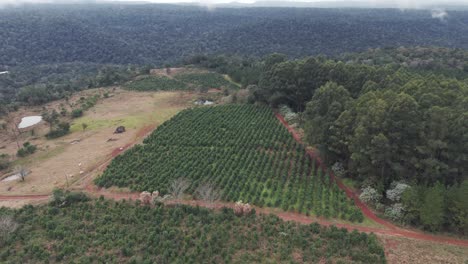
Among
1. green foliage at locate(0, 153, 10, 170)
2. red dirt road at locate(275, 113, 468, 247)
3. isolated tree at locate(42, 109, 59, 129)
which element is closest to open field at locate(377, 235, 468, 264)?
red dirt road at locate(275, 113, 468, 247)

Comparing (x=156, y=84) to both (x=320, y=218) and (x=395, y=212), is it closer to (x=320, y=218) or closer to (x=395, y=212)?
(x=320, y=218)

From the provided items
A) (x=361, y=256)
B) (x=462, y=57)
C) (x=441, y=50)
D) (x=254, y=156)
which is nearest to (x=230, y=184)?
(x=254, y=156)

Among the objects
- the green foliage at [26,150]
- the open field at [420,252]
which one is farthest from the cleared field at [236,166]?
the green foliage at [26,150]

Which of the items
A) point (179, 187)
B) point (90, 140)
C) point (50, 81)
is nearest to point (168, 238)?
point (179, 187)

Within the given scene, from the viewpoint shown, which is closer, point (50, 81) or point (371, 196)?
point (371, 196)

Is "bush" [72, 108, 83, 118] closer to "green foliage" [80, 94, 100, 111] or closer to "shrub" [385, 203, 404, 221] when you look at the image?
"green foliage" [80, 94, 100, 111]

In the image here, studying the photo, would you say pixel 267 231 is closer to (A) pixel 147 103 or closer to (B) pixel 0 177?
(B) pixel 0 177
